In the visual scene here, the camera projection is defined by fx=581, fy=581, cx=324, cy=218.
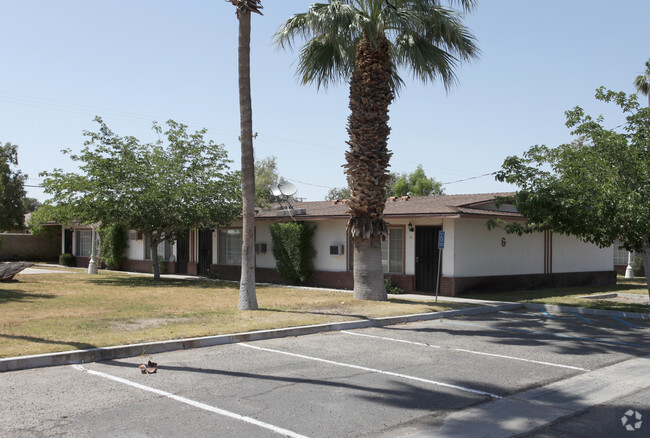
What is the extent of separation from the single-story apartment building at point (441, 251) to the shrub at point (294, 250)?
280 mm

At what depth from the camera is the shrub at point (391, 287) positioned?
61.2 feet

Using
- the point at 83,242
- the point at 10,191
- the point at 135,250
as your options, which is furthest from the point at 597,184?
the point at 10,191

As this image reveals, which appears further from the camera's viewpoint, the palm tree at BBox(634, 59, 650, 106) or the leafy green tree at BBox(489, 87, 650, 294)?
the palm tree at BBox(634, 59, 650, 106)

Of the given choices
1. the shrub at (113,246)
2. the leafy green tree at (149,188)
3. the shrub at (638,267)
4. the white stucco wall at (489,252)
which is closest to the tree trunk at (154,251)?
the leafy green tree at (149,188)

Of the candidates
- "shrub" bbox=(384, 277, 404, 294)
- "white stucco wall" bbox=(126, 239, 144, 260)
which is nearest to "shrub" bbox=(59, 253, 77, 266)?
"white stucco wall" bbox=(126, 239, 144, 260)

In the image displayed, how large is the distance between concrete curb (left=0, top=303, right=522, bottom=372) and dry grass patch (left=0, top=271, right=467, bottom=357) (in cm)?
30

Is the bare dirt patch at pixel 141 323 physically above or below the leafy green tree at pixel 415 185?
below

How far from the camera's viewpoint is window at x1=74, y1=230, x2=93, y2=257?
32.8 meters

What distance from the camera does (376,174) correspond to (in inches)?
596

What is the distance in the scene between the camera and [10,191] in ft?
125

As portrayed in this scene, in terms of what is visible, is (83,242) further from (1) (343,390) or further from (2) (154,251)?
(1) (343,390)

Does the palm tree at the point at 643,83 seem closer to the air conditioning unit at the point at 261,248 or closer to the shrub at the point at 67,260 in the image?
the air conditioning unit at the point at 261,248

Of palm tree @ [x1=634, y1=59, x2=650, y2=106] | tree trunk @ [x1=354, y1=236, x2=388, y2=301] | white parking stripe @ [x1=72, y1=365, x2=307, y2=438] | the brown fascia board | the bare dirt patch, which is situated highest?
palm tree @ [x1=634, y1=59, x2=650, y2=106]

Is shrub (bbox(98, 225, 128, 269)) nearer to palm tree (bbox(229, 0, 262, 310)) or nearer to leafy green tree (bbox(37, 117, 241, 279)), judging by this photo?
leafy green tree (bbox(37, 117, 241, 279))
